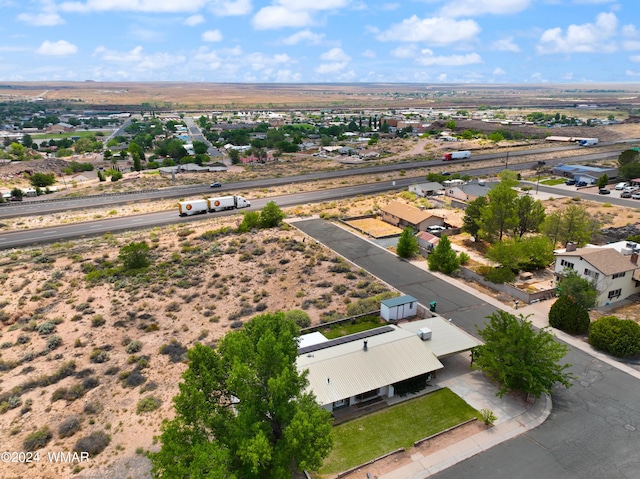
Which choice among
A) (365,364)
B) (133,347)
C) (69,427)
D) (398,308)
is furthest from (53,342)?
(398,308)

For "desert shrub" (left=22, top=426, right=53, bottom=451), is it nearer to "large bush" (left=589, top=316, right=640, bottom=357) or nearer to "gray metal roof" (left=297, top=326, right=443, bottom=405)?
"gray metal roof" (left=297, top=326, right=443, bottom=405)

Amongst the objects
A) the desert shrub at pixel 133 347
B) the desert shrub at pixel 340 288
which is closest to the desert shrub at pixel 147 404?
the desert shrub at pixel 133 347

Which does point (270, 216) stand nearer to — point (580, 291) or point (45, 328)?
point (45, 328)

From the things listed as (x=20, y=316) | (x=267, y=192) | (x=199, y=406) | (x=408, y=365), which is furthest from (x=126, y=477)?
(x=267, y=192)

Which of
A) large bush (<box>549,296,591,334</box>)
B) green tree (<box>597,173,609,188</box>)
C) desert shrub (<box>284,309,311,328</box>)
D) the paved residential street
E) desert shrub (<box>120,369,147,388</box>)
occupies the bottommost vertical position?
the paved residential street

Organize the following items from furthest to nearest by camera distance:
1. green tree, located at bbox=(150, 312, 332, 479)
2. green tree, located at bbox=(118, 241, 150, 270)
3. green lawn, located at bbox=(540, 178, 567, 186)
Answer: green lawn, located at bbox=(540, 178, 567, 186) → green tree, located at bbox=(118, 241, 150, 270) → green tree, located at bbox=(150, 312, 332, 479)

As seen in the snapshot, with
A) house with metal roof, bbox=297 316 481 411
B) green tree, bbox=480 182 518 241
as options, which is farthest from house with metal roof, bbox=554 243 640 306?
house with metal roof, bbox=297 316 481 411
